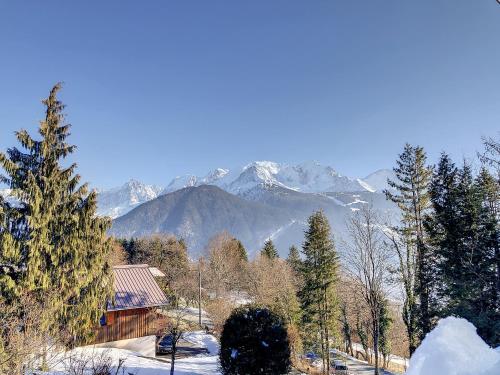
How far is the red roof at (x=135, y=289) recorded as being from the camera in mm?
24531

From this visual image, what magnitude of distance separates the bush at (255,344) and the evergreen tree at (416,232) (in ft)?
28.5

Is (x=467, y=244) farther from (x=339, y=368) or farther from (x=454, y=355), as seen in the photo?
(x=454, y=355)

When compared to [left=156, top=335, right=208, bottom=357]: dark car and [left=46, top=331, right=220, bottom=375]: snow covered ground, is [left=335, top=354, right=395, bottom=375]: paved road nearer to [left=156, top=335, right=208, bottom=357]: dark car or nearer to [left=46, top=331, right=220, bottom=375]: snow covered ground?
[left=156, top=335, right=208, bottom=357]: dark car

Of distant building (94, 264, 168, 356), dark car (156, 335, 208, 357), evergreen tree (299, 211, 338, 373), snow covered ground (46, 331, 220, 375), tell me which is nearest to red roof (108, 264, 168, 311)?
distant building (94, 264, 168, 356)

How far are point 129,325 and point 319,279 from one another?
55.1 feet

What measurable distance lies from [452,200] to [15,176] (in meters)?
25.4

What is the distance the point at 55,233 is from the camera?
1669cm

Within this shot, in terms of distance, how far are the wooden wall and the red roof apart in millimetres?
779

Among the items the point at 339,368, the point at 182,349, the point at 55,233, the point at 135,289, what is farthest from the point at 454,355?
the point at 339,368

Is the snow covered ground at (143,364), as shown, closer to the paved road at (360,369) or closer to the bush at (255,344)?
the bush at (255,344)

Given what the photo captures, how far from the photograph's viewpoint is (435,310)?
20234 mm

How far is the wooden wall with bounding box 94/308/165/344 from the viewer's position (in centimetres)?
2352

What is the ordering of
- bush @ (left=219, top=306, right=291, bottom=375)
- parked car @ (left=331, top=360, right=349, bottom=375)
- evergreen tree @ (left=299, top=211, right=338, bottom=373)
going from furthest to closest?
evergreen tree @ (left=299, top=211, right=338, bottom=373) < parked car @ (left=331, top=360, right=349, bottom=375) < bush @ (left=219, top=306, right=291, bottom=375)

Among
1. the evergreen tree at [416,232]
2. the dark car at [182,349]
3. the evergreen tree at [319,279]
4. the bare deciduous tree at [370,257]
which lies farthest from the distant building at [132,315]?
the evergreen tree at [416,232]
